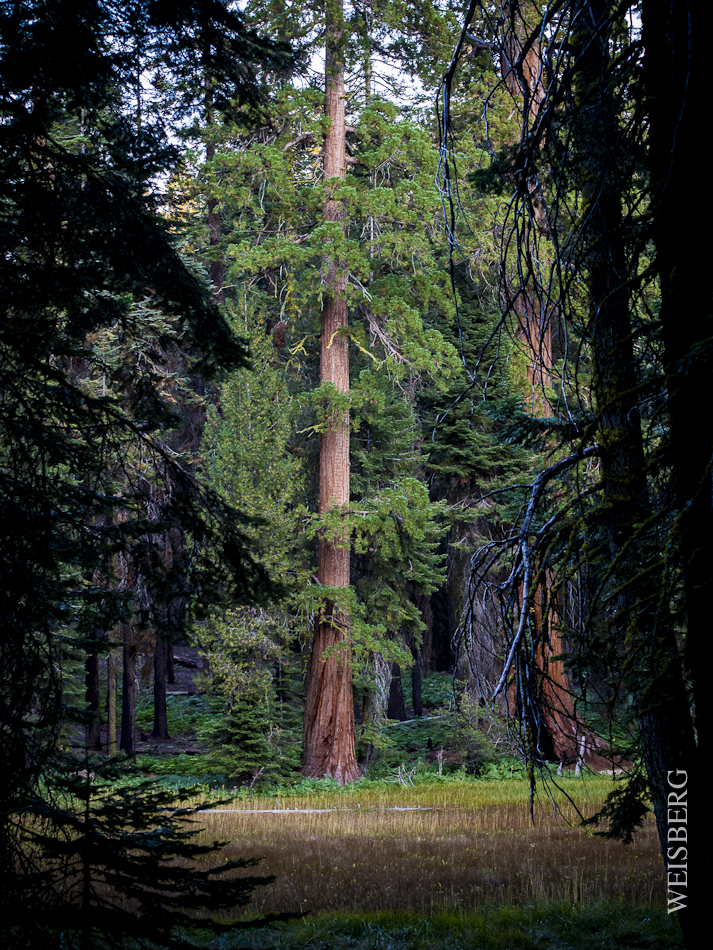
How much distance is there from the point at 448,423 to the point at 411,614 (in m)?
5.43

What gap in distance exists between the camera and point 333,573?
58.1ft

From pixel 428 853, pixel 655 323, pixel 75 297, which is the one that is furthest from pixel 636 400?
pixel 428 853

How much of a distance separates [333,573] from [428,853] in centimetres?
817

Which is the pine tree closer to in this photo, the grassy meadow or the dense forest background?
the dense forest background

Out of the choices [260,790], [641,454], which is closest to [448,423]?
[260,790]

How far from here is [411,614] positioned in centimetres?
2083

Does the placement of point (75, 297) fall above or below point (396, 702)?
above

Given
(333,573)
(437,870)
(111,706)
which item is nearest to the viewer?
(437,870)

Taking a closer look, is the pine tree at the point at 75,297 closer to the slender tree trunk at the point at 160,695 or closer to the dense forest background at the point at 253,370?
the dense forest background at the point at 253,370

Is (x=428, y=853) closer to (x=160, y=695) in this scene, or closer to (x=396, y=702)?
(x=396, y=702)

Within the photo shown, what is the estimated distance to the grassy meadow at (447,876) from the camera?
6.58 metres

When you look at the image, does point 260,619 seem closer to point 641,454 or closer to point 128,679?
point 128,679

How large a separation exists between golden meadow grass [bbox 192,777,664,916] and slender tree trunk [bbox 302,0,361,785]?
183cm

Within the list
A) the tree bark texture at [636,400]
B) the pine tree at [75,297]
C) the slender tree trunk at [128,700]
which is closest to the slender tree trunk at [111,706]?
the slender tree trunk at [128,700]
